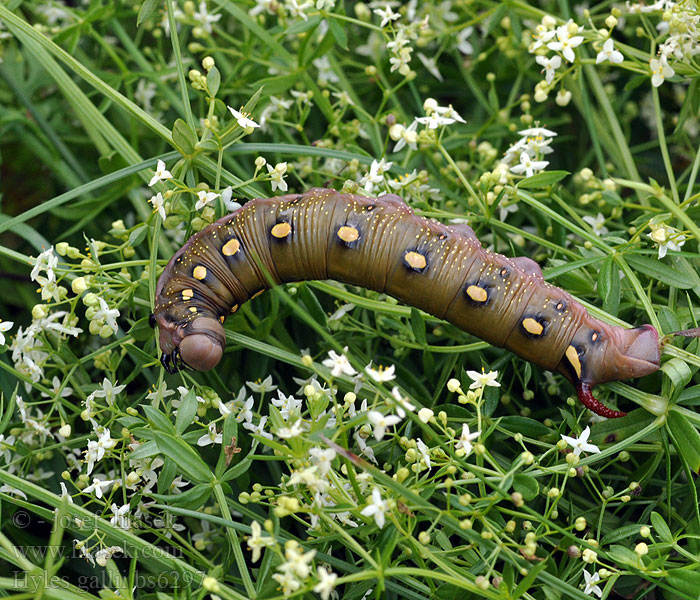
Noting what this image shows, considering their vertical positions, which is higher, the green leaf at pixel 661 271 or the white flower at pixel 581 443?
the green leaf at pixel 661 271

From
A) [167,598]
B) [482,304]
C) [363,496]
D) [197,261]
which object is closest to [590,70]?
[482,304]

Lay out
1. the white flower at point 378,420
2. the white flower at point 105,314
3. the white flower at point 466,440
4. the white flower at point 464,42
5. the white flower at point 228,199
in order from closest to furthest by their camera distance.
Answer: the white flower at point 378,420, the white flower at point 466,440, the white flower at point 105,314, the white flower at point 228,199, the white flower at point 464,42

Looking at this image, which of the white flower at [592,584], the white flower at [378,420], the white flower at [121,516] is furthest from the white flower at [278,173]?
the white flower at [592,584]

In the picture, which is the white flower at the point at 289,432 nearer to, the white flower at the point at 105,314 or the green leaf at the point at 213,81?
the white flower at the point at 105,314

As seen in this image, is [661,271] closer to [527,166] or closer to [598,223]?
[598,223]

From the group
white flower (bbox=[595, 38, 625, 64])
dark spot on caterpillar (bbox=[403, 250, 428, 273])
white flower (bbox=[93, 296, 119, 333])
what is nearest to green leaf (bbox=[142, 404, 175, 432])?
white flower (bbox=[93, 296, 119, 333])

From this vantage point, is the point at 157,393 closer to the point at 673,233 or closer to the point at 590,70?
the point at 673,233
